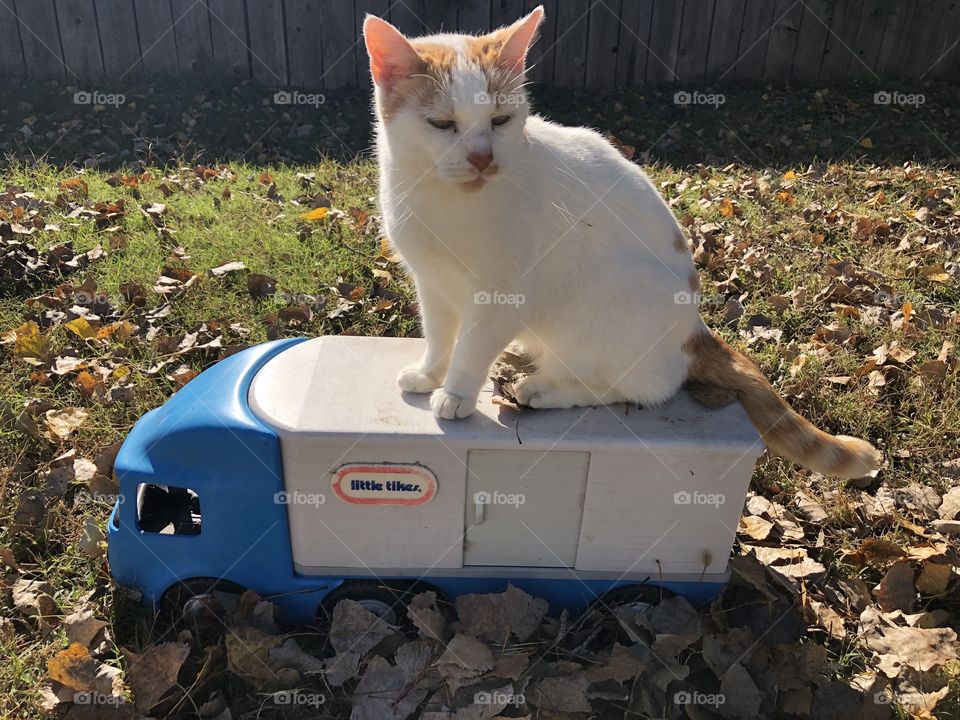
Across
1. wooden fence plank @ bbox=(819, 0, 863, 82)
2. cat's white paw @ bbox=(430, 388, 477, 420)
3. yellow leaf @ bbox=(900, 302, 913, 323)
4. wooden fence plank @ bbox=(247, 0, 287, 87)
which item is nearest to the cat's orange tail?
cat's white paw @ bbox=(430, 388, 477, 420)

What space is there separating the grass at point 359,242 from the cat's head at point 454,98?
4.65ft

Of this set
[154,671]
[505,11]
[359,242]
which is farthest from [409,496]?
[505,11]

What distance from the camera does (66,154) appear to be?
5.26 metres

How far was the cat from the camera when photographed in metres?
1.76

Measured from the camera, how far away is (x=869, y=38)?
716 centimetres

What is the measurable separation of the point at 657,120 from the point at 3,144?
17.7 ft

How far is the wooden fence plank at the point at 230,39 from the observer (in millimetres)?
6703

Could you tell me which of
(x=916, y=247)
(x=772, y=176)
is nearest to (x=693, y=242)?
(x=916, y=247)

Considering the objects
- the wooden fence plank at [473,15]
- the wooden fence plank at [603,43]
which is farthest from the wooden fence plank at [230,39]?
the wooden fence plank at [603,43]

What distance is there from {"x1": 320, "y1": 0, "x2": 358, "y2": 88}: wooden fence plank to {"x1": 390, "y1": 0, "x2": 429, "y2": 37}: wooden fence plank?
42 cm

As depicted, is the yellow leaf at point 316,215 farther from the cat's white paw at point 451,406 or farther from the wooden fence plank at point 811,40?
the wooden fence plank at point 811,40

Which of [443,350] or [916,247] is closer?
[443,350]

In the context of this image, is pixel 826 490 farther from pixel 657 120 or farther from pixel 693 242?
pixel 657 120

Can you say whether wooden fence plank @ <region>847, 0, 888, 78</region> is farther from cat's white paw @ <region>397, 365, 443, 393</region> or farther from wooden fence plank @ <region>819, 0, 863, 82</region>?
cat's white paw @ <region>397, 365, 443, 393</region>
